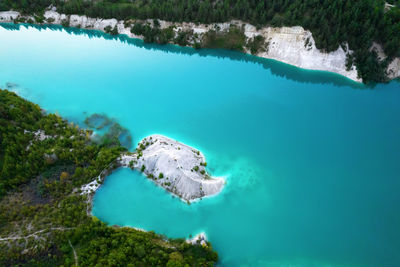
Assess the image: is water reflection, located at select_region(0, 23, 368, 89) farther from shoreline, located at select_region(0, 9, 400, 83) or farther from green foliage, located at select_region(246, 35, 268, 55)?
green foliage, located at select_region(246, 35, 268, 55)

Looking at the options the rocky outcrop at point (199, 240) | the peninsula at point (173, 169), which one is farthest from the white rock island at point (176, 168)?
the rocky outcrop at point (199, 240)

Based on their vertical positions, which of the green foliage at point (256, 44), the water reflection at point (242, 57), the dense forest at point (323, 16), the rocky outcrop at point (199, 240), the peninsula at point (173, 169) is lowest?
the rocky outcrop at point (199, 240)

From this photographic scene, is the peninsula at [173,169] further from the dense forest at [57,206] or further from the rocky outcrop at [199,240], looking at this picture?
the rocky outcrop at [199,240]

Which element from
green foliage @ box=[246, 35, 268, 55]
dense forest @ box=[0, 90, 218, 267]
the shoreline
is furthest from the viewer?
green foliage @ box=[246, 35, 268, 55]

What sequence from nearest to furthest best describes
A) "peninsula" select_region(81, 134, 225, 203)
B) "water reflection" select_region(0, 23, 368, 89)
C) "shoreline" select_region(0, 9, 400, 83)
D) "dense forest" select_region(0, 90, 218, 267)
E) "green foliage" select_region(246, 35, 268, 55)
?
"dense forest" select_region(0, 90, 218, 267)
"peninsula" select_region(81, 134, 225, 203)
"shoreline" select_region(0, 9, 400, 83)
"water reflection" select_region(0, 23, 368, 89)
"green foliage" select_region(246, 35, 268, 55)

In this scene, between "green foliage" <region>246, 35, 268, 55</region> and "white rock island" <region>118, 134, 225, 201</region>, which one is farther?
"green foliage" <region>246, 35, 268, 55</region>

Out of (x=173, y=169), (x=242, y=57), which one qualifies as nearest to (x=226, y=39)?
(x=242, y=57)

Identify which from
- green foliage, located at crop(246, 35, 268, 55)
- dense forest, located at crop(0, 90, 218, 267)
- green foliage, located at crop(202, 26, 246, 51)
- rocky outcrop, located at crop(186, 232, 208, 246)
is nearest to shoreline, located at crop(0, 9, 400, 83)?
green foliage, located at crop(246, 35, 268, 55)
